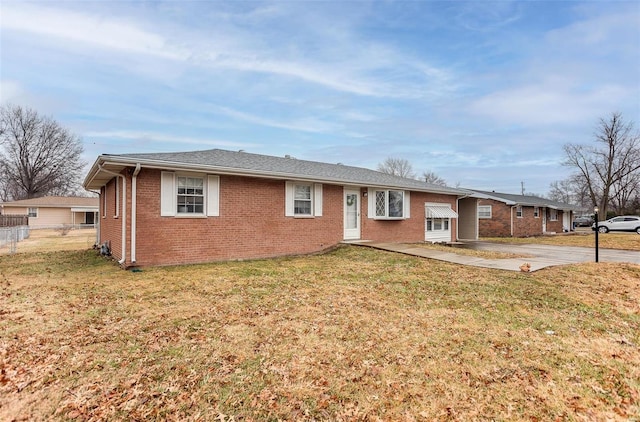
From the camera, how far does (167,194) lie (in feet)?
29.5

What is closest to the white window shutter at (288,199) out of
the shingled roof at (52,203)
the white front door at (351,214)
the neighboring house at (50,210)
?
the white front door at (351,214)

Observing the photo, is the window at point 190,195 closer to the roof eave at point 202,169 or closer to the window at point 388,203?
the roof eave at point 202,169

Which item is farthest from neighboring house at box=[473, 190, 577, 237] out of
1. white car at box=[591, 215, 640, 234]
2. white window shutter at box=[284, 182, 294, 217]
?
white window shutter at box=[284, 182, 294, 217]

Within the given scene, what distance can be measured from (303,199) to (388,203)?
14.3 ft

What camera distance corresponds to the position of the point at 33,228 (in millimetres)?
Result: 32656

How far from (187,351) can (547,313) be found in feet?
17.7

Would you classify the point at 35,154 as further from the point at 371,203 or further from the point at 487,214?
Result: the point at 487,214

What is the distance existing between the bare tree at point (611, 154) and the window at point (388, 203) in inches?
1438

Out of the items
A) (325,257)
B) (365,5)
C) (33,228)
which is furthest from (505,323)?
(33,228)

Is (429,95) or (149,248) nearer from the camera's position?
(149,248)

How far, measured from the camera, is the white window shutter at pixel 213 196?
9617 mm

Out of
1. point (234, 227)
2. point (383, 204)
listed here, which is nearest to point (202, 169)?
point (234, 227)

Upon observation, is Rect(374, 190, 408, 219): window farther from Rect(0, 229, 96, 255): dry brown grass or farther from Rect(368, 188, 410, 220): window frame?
Rect(0, 229, 96, 255): dry brown grass

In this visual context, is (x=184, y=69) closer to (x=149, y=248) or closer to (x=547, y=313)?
(x=149, y=248)
